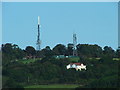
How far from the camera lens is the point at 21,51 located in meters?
15.0

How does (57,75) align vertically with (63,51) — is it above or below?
below

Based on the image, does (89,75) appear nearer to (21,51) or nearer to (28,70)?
(28,70)

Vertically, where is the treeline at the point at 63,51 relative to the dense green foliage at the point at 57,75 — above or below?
above

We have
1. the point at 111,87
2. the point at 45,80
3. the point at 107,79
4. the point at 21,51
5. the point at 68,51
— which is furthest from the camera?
the point at 68,51

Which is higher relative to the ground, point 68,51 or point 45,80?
point 68,51

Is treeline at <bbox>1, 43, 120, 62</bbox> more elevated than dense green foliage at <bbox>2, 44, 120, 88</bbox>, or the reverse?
treeline at <bbox>1, 43, 120, 62</bbox>

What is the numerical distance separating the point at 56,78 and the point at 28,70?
74cm

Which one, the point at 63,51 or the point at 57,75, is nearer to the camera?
the point at 57,75

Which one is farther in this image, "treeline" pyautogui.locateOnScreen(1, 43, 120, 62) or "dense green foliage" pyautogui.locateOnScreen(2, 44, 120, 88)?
"treeline" pyautogui.locateOnScreen(1, 43, 120, 62)

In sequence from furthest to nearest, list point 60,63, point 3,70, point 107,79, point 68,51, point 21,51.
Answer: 1. point 68,51
2. point 21,51
3. point 60,63
4. point 3,70
5. point 107,79

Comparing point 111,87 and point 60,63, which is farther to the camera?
point 60,63

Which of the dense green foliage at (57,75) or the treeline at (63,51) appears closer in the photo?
the dense green foliage at (57,75)

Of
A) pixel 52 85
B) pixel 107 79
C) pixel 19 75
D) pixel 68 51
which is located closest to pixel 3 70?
pixel 19 75

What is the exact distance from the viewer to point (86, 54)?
1546 centimetres
